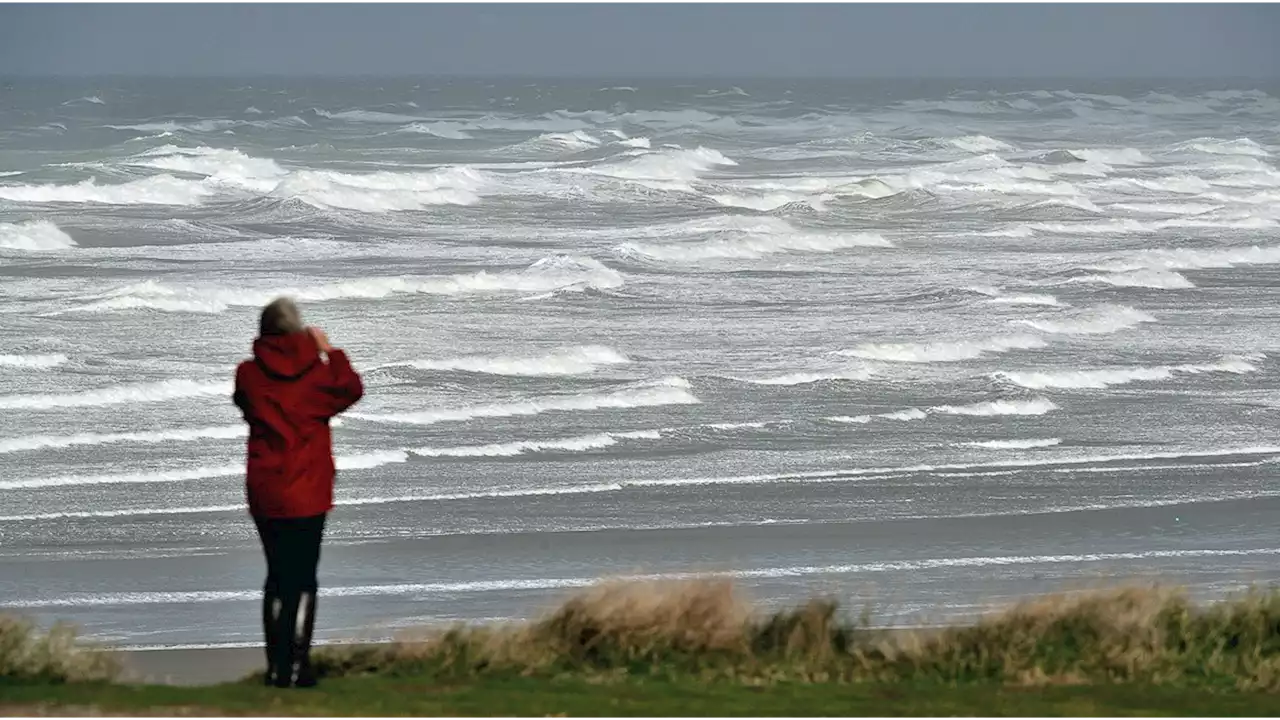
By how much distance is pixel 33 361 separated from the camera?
2098 cm

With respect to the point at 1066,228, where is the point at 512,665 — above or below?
below

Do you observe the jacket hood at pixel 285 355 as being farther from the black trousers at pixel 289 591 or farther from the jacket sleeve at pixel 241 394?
the black trousers at pixel 289 591

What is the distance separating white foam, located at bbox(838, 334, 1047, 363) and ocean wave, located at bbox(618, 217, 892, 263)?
11.1m

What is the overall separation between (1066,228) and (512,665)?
121 feet

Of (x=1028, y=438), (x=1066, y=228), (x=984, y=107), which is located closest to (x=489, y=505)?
(x=1028, y=438)

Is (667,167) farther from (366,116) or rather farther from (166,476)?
(166,476)

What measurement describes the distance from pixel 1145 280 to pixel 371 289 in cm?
1274

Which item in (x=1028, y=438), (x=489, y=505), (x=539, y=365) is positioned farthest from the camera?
(x=539, y=365)

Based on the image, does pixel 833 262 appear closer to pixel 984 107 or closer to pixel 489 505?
pixel 489 505

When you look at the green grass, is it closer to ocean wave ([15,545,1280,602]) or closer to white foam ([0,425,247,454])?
ocean wave ([15,545,1280,602])

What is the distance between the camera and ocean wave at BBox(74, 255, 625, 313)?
26.3 meters

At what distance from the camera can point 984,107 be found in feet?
Result: 367

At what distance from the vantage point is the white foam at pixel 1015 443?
54.9 feet

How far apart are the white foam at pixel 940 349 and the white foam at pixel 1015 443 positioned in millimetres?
4912
